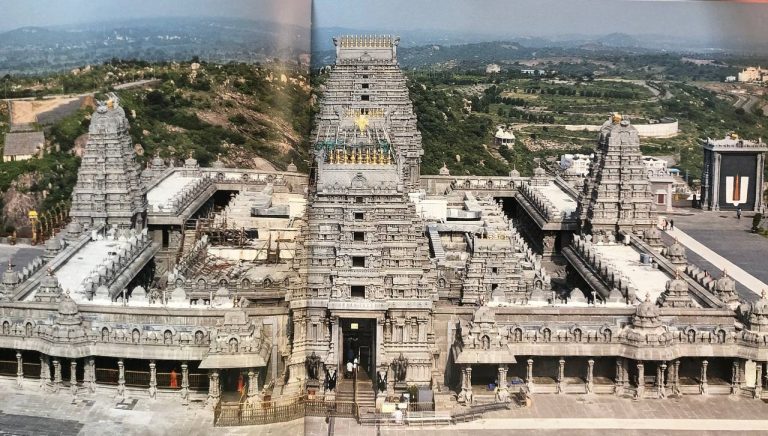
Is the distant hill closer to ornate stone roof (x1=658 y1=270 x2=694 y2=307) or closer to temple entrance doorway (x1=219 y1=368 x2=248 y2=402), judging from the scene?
temple entrance doorway (x1=219 y1=368 x2=248 y2=402)

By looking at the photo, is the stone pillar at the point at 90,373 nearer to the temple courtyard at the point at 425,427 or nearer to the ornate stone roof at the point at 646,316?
the temple courtyard at the point at 425,427

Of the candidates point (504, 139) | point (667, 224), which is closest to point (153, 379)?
point (667, 224)

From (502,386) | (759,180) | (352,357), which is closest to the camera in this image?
(502,386)

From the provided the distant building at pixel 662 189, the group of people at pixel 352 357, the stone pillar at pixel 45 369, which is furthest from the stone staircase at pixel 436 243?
the distant building at pixel 662 189

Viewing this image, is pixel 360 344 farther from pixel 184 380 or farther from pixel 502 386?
pixel 184 380

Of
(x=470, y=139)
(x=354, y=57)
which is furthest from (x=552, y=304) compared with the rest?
(x=470, y=139)

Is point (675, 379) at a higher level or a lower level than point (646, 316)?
lower
